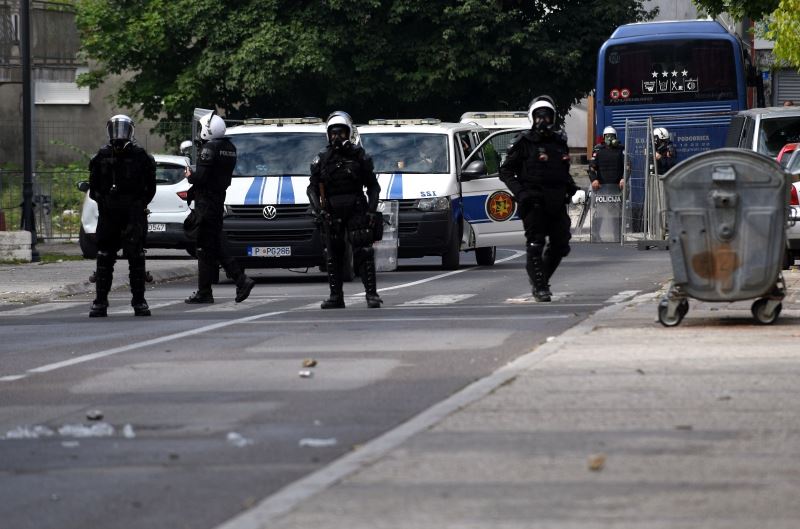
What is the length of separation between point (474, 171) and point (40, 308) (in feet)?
21.5

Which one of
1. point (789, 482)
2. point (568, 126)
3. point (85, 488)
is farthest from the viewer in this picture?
point (568, 126)

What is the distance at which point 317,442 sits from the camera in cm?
831

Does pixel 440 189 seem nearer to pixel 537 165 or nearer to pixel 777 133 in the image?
pixel 777 133

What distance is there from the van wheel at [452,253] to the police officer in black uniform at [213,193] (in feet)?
19.4

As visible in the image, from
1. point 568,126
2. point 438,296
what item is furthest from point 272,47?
point 438,296

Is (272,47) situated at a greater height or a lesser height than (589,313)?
greater

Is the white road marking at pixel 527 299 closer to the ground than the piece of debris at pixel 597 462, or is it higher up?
closer to the ground

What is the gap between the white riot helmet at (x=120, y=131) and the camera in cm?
1638

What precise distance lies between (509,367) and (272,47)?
35.9 m

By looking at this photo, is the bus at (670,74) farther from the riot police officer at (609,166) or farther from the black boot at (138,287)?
the black boot at (138,287)

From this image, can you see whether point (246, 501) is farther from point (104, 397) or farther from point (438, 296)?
point (438, 296)

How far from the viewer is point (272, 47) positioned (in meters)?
45.9

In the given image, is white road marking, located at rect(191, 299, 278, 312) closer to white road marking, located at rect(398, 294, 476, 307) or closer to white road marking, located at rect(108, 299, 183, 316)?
white road marking, located at rect(108, 299, 183, 316)

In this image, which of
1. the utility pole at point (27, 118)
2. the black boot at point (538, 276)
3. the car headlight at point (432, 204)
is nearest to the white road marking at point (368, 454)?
the black boot at point (538, 276)
